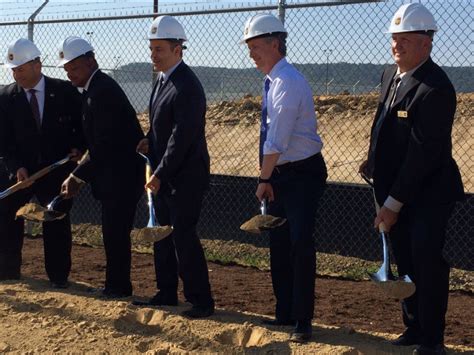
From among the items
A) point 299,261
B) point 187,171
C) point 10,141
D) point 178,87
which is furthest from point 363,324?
point 10,141

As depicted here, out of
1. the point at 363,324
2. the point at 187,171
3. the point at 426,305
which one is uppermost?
the point at 187,171

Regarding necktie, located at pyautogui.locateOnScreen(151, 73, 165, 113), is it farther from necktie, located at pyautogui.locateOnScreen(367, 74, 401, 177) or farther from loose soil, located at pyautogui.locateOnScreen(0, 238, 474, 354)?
necktie, located at pyautogui.locateOnScreen(367, 74, 401, 177)

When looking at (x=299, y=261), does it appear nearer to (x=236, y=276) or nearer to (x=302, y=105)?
(x=302, y=105)

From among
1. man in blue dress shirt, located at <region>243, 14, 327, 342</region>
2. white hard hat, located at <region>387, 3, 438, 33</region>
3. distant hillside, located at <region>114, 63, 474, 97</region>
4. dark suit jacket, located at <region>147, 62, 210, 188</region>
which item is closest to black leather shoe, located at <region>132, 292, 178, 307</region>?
dark suit jacket, located at <region>147, 62, 210, 188</region>

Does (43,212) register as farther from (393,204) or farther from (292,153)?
(393,204)

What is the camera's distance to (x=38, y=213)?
652cm

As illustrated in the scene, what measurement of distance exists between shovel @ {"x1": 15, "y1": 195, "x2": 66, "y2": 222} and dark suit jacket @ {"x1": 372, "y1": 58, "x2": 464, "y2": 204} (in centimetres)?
264

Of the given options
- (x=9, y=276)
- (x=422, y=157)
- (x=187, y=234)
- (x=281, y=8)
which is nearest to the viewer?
(x=422, y=157)

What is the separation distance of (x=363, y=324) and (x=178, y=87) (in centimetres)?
213

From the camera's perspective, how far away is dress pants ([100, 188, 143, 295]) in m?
6.46

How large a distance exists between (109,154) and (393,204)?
7.60ft

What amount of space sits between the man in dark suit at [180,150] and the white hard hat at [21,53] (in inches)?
51.9

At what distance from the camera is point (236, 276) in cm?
804

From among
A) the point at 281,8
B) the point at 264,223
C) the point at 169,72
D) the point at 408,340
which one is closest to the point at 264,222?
the point at 264,223
